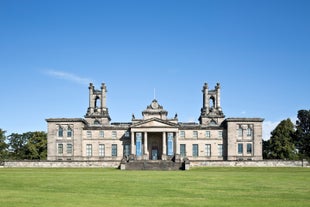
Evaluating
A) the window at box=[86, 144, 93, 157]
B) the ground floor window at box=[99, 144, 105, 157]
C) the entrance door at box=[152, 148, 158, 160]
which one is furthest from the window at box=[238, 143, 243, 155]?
the window at box=[86, 144, 93, 157]

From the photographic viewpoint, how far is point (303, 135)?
8969 centimetres

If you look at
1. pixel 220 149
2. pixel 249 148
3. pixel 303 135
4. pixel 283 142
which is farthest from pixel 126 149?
pixel 303 135

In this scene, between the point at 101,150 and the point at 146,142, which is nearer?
the point at 146,142

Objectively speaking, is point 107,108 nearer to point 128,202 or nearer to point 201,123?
point 201,123

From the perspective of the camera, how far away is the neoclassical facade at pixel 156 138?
2940 inches

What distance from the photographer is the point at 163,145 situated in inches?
2926

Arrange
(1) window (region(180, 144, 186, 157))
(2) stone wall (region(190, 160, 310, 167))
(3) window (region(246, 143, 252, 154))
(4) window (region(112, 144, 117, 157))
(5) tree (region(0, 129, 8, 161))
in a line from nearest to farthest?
1. (2) stone wall (region(190, 160, 310, 167))
2. (3) window (region(246, 143, 252, 154))
3. (1) window (region(180, 144, 186, 157))
4. (4) window (region(112, 144, 117, 157))
5. (5) tree (region(0, 129, 8, 161))

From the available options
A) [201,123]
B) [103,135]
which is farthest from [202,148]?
[103,135]

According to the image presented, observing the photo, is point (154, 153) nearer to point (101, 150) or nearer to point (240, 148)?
point (101, 150)

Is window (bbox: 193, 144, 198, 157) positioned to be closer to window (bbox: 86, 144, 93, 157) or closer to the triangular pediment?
the triangular pediment

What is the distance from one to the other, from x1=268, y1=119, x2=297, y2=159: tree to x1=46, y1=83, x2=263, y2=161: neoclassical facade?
10285 mm

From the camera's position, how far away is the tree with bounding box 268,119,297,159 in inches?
3297

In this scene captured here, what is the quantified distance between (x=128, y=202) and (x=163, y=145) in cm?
5586

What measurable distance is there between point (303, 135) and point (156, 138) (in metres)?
32.8
